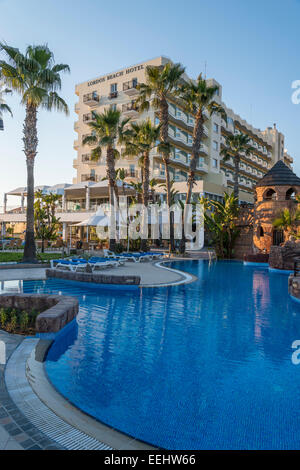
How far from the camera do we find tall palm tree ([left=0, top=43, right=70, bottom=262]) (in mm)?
16312

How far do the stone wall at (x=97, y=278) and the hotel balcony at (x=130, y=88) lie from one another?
34.6 meters

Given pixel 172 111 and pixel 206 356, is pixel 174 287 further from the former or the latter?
pixel 172 111

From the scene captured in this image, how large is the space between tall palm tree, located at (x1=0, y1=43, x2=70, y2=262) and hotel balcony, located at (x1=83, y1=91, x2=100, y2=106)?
96.0 feet

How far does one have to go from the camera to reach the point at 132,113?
41844mm

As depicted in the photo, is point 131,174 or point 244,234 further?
point 131,174

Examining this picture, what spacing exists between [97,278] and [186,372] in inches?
311

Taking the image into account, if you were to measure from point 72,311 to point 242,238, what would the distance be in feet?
78.4

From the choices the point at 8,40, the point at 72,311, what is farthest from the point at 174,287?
the point at 8,40

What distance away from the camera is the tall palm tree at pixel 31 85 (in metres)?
16.3

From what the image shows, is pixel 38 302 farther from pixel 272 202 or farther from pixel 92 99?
pixel 92 99

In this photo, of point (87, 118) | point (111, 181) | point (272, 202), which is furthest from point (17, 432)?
point (87, 118)

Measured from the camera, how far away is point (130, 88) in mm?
41406

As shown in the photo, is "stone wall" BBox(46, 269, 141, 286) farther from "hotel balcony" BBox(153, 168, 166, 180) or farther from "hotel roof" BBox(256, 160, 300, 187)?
"hotel balcony" BBox(153, 168, 166, 180)
